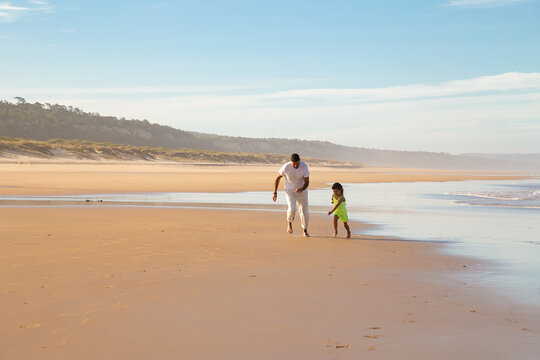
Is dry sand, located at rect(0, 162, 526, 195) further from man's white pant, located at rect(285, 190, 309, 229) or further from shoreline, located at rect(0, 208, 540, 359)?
shoreline, located at rect(0, 208, 540, 359)

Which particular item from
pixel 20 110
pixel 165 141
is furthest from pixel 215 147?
pixel 20 110

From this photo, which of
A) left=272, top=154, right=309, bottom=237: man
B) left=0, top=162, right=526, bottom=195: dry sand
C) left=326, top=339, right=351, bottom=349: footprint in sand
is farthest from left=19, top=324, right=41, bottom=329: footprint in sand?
left=0, top=162, right=526, bottom=195: dry sand

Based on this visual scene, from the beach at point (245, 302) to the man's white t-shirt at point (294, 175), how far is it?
5.26 feet

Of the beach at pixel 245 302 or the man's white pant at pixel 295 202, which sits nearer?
the beach at pixel 245 302

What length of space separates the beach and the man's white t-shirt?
1604 millimetres

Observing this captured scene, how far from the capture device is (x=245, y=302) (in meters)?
6.26

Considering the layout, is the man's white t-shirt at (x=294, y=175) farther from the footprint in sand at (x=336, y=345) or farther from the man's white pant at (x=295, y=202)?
the footprint in sand at (x=336, y=345)

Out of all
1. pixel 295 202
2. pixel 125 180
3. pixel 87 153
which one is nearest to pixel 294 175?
pixel 295 202

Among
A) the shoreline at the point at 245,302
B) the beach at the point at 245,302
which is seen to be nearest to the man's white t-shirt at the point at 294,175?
the beach at the point at 245,302

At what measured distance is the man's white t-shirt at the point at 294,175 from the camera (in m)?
12.4

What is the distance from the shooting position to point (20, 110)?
128 m

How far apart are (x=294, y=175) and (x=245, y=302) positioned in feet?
20.8

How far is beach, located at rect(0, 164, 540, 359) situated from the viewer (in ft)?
15.8

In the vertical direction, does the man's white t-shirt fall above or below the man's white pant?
above
